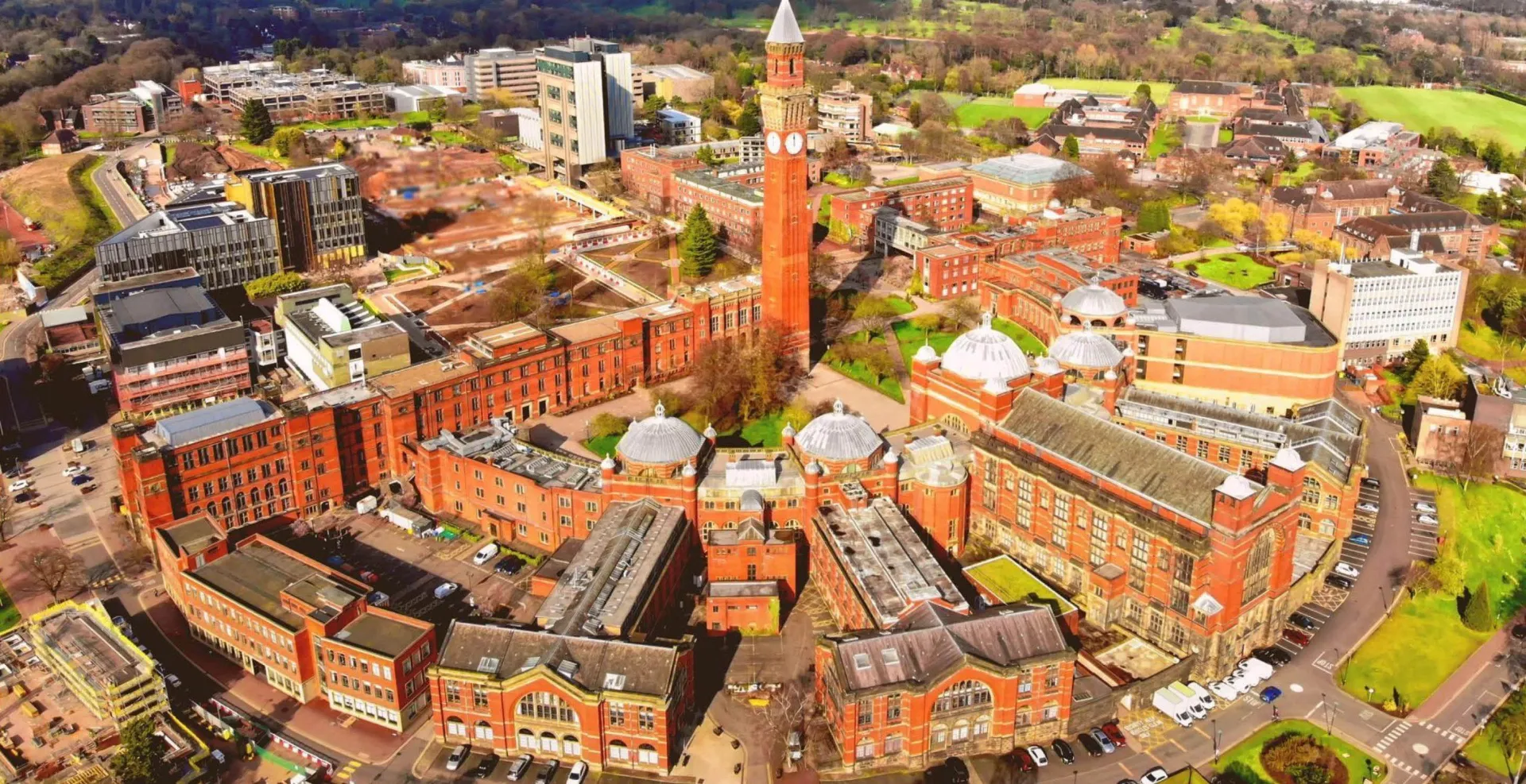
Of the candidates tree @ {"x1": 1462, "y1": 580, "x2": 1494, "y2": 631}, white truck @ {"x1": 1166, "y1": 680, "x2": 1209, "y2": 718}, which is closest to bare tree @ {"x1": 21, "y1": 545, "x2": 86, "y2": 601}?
white truck @ {"x1": 1166, "y1": 680, "x2": 1209, "y2": 718}

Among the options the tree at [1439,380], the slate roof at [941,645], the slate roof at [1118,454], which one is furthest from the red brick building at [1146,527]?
the tree at [1439,380]

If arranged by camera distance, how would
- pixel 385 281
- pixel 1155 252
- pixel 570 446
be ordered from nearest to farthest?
pixel 570 446 < pixel 385 281 < pixel 1155 252

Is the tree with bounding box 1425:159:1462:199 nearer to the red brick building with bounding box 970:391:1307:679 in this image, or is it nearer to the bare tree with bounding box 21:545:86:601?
the red brick building with bounding box 970:391:1307:679

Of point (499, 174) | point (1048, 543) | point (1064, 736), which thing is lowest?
point (1064, 736)

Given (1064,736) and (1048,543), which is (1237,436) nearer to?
(1048,543)

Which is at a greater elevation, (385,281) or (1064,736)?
(385,281)

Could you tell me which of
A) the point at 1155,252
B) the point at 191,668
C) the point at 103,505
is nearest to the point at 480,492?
the point at 191,668

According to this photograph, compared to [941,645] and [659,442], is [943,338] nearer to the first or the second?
[659,442]

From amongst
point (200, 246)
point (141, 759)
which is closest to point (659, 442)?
point (141, 759)

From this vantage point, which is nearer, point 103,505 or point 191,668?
point 191,668
